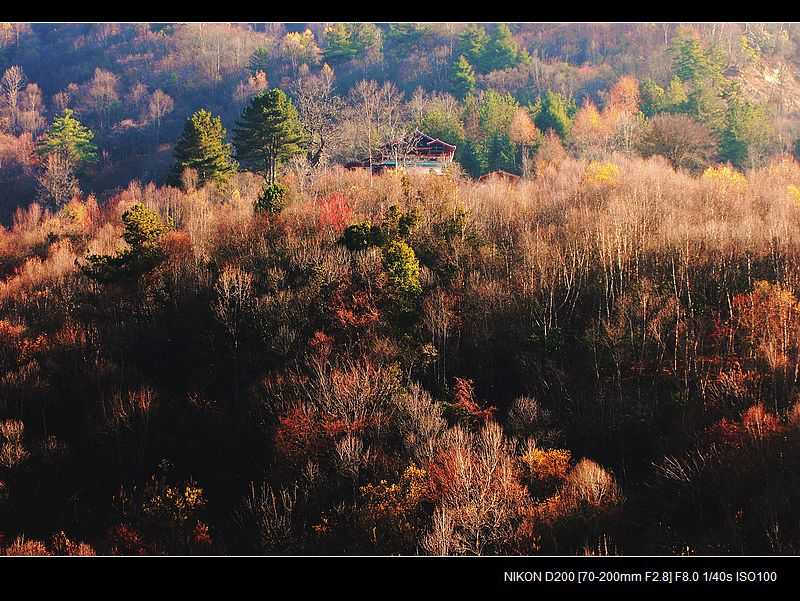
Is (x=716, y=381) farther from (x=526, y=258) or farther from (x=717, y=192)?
(x=717, y=192)

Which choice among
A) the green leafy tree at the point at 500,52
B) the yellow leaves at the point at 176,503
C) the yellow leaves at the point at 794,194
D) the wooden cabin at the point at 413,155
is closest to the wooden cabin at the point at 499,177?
the wooden cabin at the point at 413,155

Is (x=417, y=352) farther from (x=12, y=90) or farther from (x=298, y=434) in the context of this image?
(x=12, y=90)

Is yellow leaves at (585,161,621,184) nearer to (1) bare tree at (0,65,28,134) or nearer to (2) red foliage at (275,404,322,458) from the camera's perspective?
(2) red foliage at (275,404,322,458)

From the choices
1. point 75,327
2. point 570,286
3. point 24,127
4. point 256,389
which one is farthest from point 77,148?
point 570,286

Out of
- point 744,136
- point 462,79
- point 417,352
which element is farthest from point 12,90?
point 417,352

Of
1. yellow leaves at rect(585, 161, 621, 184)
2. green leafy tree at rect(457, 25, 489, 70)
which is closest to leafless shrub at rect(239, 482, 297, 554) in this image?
yellow leaves at rect(585, 161, 621, 184)

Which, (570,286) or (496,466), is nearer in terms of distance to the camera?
(496,466)
